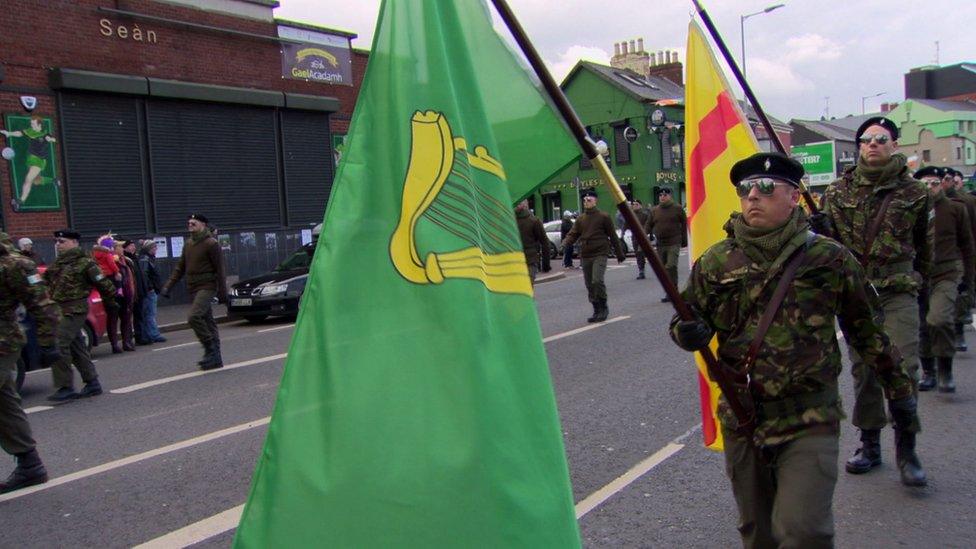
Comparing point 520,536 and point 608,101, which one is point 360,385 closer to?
point 520,536

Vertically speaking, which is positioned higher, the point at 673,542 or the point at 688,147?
the point at 688,147

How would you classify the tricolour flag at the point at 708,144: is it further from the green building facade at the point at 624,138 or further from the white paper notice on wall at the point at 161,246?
the green building facade at the point at 624,138

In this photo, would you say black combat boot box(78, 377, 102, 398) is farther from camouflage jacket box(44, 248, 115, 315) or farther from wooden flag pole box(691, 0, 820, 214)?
wooden flag pole box(691, 0, 820, 214)

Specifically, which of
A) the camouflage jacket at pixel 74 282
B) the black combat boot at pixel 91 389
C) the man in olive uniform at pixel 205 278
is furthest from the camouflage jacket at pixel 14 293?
the man in olive uniform at pixel 205 278

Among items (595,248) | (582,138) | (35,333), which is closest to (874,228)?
(582,138)

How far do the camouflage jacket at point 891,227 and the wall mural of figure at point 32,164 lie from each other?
16.1 meters

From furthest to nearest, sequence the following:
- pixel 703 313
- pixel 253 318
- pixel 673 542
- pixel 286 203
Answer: pixel 286 203 → pixel 253 318 → pixel 673 542 → pixel 703 313

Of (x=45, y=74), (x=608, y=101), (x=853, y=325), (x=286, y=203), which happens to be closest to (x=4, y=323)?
(x=853, y=325)

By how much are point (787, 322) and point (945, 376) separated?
4755 millimetres

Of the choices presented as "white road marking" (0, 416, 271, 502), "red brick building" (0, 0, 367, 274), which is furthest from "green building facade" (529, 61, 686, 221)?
"white road marking" (0, 416, 271, 502)

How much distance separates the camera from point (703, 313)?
3289 mm

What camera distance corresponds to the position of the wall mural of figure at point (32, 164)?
653 inches

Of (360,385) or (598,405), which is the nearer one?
(360,385)

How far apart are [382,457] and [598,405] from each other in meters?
5.01
